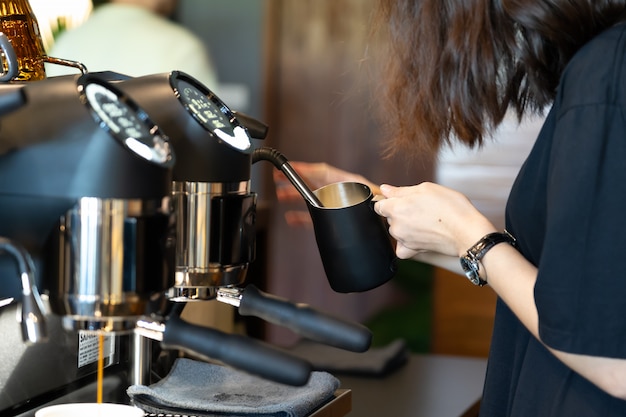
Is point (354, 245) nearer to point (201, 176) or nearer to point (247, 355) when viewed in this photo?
point (201, 176)

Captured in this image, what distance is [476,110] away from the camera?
1.04 meters

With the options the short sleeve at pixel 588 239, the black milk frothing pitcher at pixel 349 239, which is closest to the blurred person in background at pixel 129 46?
the black milk frothing pitcher at pixel 349 239

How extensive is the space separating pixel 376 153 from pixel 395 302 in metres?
0.60

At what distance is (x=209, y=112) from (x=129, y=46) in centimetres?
209

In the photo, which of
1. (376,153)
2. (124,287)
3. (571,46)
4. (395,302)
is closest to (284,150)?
(376,153)

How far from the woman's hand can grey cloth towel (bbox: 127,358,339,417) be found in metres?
0.20

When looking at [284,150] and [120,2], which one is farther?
[284,150]

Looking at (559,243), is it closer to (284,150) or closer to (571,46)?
(571,46)

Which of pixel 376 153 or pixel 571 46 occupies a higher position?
pixel 571 46

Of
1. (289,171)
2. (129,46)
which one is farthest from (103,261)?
(129,46)

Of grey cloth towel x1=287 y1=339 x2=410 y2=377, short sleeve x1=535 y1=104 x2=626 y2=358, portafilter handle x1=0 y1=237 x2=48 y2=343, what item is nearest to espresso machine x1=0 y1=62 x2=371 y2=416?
portafilter handle x1=0 y1=237 x2=48 y2=343

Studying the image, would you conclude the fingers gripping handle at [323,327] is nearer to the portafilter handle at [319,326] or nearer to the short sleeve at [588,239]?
the portafilter handle at [319,326]

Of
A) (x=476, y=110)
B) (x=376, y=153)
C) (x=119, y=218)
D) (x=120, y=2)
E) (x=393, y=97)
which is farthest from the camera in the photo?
(x=376, y=153)

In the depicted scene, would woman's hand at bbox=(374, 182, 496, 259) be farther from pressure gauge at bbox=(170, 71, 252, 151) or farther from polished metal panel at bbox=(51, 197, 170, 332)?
polished metal panel at bbox=(51, 197, 170, 332)
